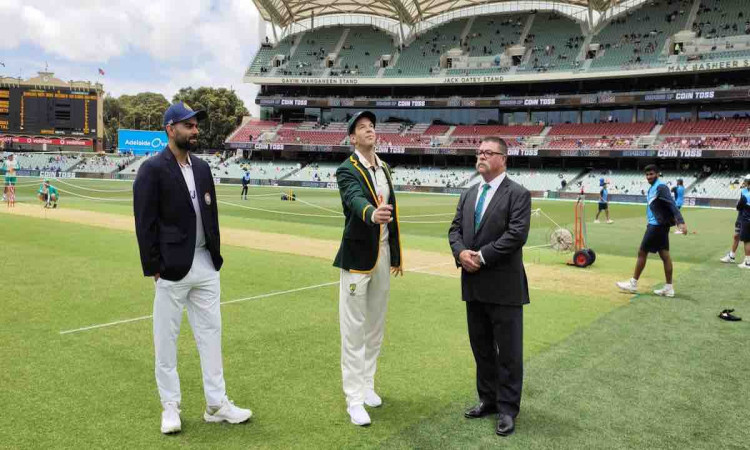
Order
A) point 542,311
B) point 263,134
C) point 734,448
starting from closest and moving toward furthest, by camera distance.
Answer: point 734,448 → point 542,311 → point 263,134

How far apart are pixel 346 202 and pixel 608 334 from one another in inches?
184

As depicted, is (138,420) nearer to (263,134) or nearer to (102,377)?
(102,377)

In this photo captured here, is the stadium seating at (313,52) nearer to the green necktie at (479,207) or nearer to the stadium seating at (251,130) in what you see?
the stadium seating at (251,130)

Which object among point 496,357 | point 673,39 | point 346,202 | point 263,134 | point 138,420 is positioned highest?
point 673,39

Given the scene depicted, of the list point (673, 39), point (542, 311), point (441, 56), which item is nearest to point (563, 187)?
point (673, 39)

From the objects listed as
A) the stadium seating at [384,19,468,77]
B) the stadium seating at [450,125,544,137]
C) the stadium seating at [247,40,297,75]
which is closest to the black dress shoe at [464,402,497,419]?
the stadium seating at [450,125,544,137]

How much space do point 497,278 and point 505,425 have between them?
3.94 feet

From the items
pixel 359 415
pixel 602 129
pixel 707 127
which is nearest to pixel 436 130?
pixel 602 129

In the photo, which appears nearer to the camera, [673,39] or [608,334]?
[608,334]

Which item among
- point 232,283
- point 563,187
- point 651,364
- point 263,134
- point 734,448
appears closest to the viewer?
point 734,448

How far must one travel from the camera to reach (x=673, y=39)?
188 ft

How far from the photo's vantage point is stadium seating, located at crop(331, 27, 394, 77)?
2862 inches

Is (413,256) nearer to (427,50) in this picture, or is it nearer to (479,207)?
(479,207)

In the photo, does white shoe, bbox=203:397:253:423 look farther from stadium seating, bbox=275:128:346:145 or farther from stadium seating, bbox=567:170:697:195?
stadium seating, bbox=275:128:346:145
